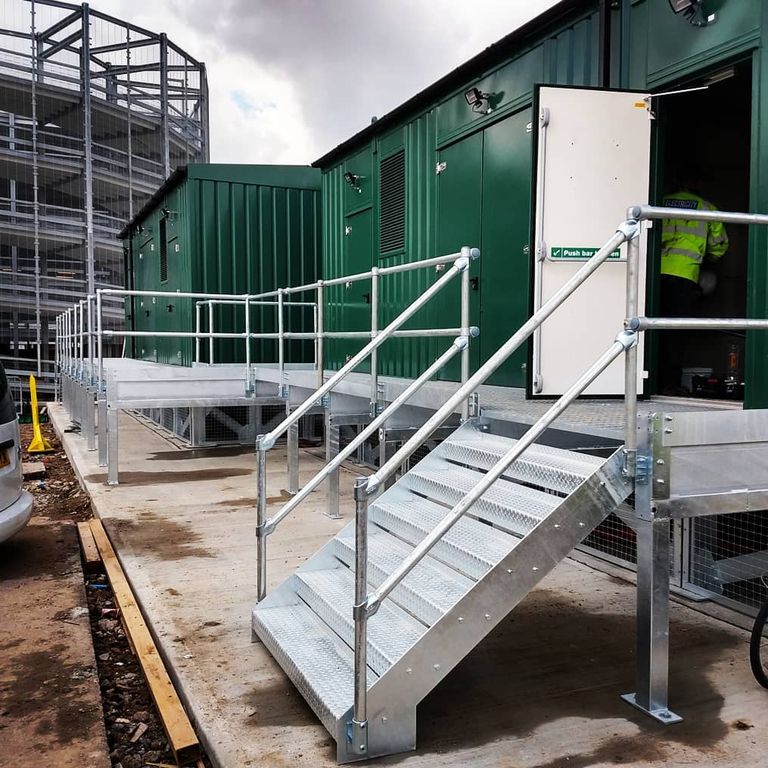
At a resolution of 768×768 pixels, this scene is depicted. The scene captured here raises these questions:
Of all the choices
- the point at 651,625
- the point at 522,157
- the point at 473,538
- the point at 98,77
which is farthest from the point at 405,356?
the point at 98,77

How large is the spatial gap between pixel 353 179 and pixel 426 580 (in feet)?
22.3

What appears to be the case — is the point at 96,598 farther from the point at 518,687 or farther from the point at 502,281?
the point at 502,281

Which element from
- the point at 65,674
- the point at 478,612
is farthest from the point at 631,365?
the point at 65,674

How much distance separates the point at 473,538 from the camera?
11.9 feet

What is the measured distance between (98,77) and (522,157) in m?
22.3

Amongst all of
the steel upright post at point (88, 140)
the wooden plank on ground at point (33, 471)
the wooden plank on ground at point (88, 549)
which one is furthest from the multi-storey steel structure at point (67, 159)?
the wooden plank on ground at point (88, 549)

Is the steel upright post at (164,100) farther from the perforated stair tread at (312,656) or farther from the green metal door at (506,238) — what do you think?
the perforated stair tread at (312,656)

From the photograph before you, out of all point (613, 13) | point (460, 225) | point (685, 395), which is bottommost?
point (685, 395)

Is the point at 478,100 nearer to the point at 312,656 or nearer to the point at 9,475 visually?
the point at 9,475

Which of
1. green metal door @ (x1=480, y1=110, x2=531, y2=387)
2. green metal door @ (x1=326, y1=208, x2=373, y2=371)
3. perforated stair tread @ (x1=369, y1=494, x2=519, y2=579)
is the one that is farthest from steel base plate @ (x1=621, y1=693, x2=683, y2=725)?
green metal door @ (x1=326, y1=208, x2=373, y2=371)

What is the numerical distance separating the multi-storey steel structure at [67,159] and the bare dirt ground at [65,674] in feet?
58.5

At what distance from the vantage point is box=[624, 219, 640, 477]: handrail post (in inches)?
124

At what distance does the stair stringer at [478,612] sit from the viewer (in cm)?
296

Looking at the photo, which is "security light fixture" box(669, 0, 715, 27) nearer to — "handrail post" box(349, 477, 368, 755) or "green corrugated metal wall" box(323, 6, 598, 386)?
"green corrugated metal wall" box(323, 6, 598, 386)
